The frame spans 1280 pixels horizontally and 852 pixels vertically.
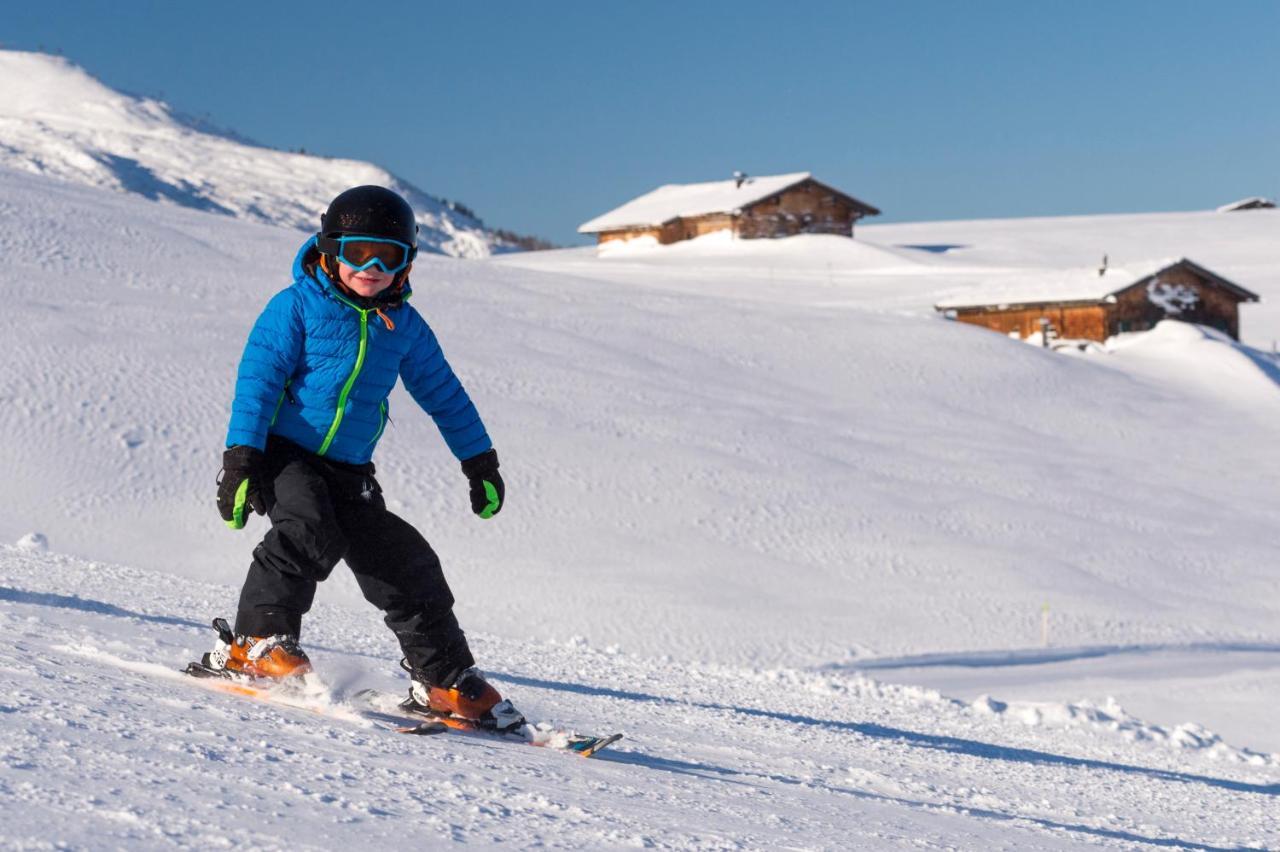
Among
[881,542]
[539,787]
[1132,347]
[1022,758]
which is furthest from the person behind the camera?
[1132,347]

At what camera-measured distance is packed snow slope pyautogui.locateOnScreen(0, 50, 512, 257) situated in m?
49.3

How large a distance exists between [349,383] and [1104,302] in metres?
30.3

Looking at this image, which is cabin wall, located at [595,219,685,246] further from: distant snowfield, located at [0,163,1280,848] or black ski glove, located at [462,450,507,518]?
black ski glove, located at [462,450,507,518]

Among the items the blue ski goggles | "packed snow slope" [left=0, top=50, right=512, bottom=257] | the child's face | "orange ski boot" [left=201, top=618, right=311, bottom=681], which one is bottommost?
"orange ski boot" [left=201, top=618, right=311, bottom=681]

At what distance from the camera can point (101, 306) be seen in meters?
12.7

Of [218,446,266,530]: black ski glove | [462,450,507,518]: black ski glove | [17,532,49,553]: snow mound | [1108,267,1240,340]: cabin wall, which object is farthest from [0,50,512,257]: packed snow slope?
[218,446,266,530]: black ski glove

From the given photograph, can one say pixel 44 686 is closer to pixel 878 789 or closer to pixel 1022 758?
pixel 878 789

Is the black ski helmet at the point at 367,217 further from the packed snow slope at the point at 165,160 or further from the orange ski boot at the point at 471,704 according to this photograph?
the packed snow slope at the point at 165,160

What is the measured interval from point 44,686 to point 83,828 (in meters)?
1.18

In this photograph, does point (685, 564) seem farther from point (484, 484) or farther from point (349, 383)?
point (349, 383)

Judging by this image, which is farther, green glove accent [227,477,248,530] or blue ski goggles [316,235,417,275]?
blue ski goggles [316,235,417,275]

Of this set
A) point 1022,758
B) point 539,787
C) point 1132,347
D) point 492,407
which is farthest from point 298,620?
point 1132,347

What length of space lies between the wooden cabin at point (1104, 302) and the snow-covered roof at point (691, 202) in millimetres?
18349

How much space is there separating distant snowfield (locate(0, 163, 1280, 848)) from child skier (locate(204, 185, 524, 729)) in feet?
0.87
